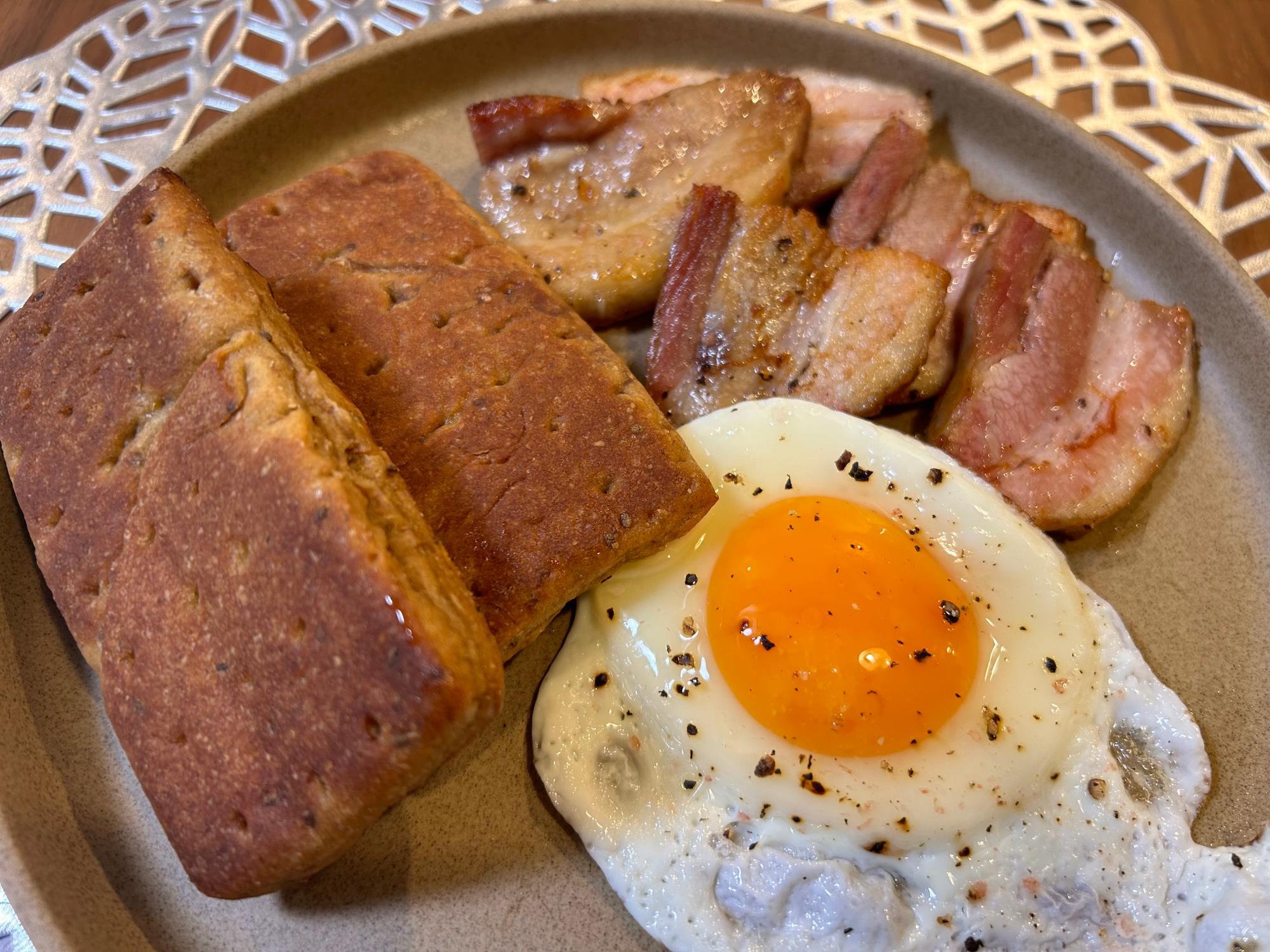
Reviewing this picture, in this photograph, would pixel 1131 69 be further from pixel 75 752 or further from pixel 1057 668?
pixel 75 752

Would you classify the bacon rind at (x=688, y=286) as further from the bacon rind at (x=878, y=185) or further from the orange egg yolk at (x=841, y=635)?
the orange egg yolk at (x=841, y=635)

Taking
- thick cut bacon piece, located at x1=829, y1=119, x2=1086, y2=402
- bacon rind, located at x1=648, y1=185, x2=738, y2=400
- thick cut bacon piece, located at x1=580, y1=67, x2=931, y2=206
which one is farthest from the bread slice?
thick cut bacon piece, located at x1=829, y1=119, x2=1086, y2=402

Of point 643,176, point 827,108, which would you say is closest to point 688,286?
point 643,176

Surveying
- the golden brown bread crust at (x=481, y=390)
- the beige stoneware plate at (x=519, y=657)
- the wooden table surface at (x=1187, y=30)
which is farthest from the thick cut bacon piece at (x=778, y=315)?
the wooden table surface at (x=1187, y=30)

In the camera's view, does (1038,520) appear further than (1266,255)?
No

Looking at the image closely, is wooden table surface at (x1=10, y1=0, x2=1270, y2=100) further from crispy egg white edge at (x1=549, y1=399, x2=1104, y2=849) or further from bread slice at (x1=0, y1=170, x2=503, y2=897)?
crispy egg white edge at (x1=549, y1=399, x2=1104, y2=849)

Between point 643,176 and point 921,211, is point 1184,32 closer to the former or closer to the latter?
point 921,211

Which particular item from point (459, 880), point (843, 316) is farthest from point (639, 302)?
point (459, 880)
